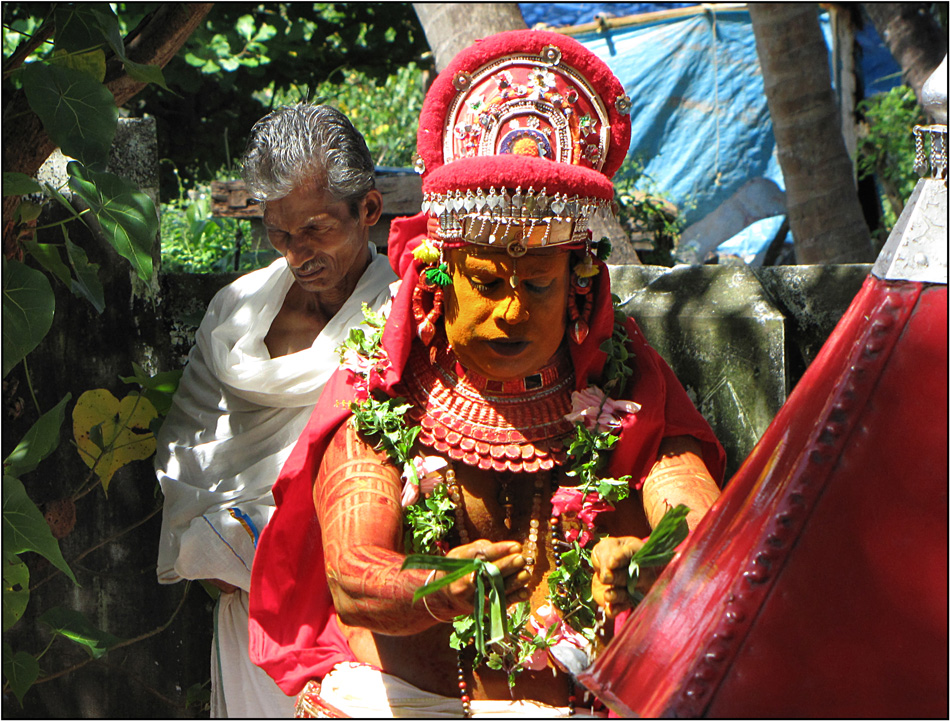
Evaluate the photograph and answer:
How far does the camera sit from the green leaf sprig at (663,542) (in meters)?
1.67

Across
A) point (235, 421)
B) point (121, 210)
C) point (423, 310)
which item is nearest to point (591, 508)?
point (423, 310)

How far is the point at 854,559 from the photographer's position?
1.38 m

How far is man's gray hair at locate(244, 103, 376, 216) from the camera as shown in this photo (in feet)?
8.05

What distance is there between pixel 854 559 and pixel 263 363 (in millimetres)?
1541

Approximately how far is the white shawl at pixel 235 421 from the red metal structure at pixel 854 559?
130 cm

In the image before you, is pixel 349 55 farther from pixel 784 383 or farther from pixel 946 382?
pixel 946 382

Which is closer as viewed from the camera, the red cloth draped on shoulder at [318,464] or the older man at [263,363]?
the red cloth draped on shoulder at [318,464]

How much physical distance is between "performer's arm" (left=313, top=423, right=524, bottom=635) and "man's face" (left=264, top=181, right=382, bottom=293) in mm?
563

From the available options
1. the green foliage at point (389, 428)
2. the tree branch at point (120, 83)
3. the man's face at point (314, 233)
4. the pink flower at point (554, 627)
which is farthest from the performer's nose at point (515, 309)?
the tree branch at point (120, 83)

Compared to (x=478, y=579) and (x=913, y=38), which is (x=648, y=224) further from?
(x=478, y=579)

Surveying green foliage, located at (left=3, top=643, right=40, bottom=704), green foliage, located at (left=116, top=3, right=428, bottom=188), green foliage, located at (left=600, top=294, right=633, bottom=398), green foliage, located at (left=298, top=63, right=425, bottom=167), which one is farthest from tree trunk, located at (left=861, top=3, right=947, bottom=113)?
green foliage, located at (left=298, top=63, right=425, bottom=167)

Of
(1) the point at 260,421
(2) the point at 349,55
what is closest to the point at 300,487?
(1) the point at 260,421

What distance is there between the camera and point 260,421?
2.61m

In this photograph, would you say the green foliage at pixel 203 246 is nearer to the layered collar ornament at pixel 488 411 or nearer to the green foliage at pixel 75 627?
the green foliage at pixel 75 627
